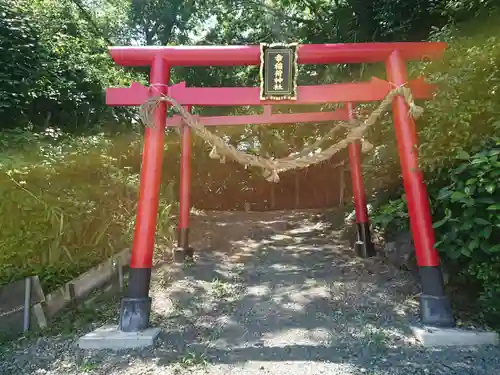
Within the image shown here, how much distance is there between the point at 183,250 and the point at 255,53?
135 inches

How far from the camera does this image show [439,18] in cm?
471

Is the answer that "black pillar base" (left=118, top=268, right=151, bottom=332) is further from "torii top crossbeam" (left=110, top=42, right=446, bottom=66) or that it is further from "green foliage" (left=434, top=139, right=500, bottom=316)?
"green foliage" (left=434, top=139, right=500, bottom=316)

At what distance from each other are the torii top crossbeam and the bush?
1420mm

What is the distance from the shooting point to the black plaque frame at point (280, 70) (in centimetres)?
353

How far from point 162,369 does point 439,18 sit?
493cm

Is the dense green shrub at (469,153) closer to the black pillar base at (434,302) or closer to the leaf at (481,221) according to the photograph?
the leaf at (481,221)

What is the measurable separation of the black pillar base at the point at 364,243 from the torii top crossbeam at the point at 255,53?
2.89 m

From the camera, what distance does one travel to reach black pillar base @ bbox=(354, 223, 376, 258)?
5.74 metres

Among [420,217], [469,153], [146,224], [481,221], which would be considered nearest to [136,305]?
[146,224]

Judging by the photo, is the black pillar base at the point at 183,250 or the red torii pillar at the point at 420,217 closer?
the red torii pillar at the point at 420,217

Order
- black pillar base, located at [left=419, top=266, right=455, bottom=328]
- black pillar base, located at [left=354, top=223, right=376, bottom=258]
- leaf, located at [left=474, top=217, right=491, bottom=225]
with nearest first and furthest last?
1. leaf, located at [left=474, top=217, right=491, bottom=225]
2. black pillar base, located at [left=419, top=266, right=455, bottom=328]
3. black pillar base, located at [left=354, top=223, right=376, bottom=258]

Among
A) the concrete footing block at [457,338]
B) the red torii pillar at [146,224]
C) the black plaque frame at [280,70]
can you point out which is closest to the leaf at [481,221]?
the concrete footing block at [457,338]

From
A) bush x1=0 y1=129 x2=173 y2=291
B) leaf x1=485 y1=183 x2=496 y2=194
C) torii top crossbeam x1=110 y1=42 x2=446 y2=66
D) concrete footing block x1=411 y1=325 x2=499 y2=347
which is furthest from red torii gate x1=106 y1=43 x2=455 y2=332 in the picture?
bush x1=0 y1=129 x2=173 y2=291

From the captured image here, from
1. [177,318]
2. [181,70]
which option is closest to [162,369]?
[177,318]
